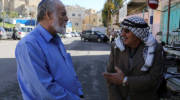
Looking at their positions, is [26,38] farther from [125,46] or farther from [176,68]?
[176,68]

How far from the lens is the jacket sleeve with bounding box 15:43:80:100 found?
Result: 1.74 m

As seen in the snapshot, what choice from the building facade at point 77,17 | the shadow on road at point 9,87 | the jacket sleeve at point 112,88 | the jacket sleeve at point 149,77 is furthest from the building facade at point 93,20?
the jacket sleeve at point 149,77

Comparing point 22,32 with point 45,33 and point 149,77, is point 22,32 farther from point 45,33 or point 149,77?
point 45,33

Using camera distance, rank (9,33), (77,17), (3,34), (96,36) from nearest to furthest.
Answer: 1. (3,34)
2. (9,33)
3. (96,36)
4. (77,17)

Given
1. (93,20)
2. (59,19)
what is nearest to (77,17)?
(93,20)

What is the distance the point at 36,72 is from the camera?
68.6 inches

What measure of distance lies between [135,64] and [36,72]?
1074mm

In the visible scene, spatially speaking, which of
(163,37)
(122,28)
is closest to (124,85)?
(122,28)

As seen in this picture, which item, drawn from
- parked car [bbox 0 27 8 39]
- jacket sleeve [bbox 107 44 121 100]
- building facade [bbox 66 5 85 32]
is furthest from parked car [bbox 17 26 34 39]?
building facade [bbox 66 5 85 32]

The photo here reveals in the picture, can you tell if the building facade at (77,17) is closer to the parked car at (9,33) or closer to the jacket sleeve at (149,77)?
the parked car at (9,33)

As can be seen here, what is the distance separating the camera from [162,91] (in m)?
2.65

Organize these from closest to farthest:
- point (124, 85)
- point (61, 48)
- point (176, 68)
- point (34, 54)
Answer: point (34, 54) < point (61, 48) < point (124, 85) < point (176, 68)

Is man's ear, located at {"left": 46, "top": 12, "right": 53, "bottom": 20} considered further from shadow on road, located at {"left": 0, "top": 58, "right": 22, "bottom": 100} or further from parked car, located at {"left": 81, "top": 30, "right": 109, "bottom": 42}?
parked car, located at {"left": 81, "top": 30, "right": 109, "bottom": 42}

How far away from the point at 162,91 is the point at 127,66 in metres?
0.51
